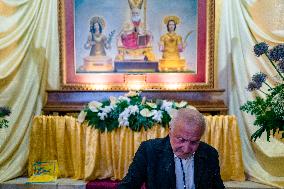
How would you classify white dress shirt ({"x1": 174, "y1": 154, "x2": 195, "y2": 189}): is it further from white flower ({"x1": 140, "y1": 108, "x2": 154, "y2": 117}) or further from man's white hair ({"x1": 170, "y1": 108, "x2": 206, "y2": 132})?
white flower ({"x1": 140, "y1": 108, "x2": 154, "y2": 117})

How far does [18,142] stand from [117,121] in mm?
1772

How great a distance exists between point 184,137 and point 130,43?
4.90 metres

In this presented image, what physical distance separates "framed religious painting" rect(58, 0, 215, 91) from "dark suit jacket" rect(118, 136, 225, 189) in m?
4.45

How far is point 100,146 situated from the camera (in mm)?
5191

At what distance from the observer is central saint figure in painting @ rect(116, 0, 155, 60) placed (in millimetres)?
6801

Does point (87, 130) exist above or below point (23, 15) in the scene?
below

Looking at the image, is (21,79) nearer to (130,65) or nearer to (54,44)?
(54,44)

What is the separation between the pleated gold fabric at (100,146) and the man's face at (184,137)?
298 cm

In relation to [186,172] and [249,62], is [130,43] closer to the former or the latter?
[249,62]

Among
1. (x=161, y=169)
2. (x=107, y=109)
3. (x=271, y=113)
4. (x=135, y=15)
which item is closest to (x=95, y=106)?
(x=107, y=109)

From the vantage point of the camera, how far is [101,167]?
205 inches

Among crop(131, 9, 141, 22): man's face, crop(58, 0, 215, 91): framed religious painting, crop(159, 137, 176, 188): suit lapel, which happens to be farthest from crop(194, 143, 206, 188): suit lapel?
crop(131, 9, 141, 22): man's face

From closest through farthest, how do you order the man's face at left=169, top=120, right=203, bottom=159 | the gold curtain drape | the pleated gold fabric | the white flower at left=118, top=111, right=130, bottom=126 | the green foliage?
1. the man's face at left=169, top=120, right=203, bottom=159
2. the green foliage
3. the white flower at left=118, top=111, right=130, bottom=126
4. the pleated gold fabric
5. the gold curtain drape

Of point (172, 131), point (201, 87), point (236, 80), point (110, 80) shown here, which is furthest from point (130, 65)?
point (172, 131)
